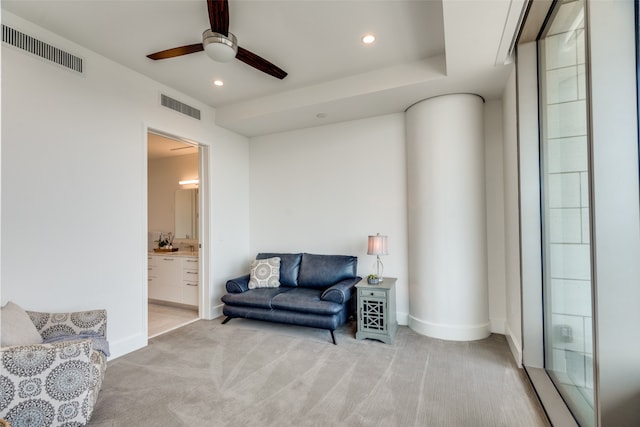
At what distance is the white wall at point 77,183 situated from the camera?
2363 mm

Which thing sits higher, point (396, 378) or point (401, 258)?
point (401, 258)

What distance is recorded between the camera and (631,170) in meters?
1.28

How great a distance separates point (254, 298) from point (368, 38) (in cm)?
301

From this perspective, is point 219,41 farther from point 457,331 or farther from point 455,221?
point 457,331

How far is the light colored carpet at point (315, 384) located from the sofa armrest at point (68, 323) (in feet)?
1.58

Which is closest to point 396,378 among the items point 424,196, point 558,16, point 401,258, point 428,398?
point 428,398

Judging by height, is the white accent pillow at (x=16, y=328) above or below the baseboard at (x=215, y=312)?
above

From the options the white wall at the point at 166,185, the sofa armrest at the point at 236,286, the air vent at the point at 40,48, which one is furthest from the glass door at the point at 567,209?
the white wall at the point at 166,185

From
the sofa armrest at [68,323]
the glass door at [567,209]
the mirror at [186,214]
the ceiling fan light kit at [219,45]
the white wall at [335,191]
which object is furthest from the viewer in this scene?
the mirror at [186,214]

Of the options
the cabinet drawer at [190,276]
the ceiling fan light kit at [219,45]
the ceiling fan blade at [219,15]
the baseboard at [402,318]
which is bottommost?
the baseboard at [402,318]

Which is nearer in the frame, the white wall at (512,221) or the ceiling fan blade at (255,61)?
the ceiling fan blade at (255,61)

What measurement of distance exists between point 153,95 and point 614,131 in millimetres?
3944

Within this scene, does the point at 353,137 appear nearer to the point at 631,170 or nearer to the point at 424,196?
the point at 424,196

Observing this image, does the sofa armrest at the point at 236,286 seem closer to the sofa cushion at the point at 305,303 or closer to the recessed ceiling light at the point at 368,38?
the sofa cushion at the point at 305,303
